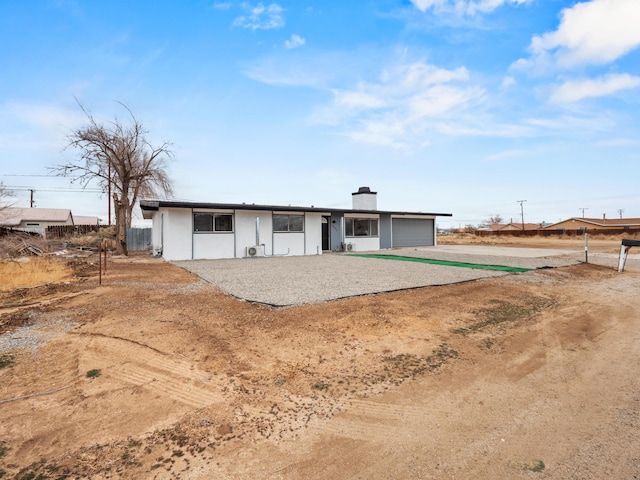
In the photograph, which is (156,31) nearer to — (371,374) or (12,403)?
(12,403)

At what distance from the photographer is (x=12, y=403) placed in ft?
9.07

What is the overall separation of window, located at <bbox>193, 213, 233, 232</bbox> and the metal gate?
11.7 meters

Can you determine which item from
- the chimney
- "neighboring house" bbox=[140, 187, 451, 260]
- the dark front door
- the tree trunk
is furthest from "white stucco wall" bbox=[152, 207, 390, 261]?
the chimney

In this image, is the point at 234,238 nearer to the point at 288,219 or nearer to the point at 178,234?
the point at 178,234

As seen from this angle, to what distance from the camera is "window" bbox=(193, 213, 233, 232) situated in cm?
1543

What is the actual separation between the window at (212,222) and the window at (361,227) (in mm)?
7525

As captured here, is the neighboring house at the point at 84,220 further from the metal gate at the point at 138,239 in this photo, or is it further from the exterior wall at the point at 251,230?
the exterior wall at the point at 251,230

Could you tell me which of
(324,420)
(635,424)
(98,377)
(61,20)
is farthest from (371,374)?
(61,20)

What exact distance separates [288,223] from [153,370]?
1454cm

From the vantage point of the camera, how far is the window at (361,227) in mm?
20737

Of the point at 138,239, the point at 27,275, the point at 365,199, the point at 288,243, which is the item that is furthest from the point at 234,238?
the point at 138,239

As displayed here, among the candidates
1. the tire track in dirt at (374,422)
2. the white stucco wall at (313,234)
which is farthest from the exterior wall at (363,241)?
the tire track in dirt at (374,422)

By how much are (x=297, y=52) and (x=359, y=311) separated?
9458 millimetres

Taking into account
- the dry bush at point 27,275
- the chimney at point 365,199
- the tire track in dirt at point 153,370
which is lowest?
the tire track in dirt at point 153,370
